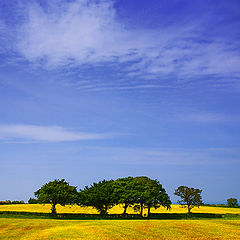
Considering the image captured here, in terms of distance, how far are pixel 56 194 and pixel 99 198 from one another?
13.8 m

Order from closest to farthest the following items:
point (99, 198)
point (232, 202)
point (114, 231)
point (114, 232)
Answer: point (114, 232) → point (114, 231) → point (99, 198) → point (232, 202)

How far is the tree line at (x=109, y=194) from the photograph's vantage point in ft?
293

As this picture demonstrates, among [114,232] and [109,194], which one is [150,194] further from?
[114,232]

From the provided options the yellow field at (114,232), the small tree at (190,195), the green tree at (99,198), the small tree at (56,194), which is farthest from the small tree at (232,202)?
the yellow field at (114,232)

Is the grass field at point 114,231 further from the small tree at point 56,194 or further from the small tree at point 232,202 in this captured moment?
the small tree at point 232,202

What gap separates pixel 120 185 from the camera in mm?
98750

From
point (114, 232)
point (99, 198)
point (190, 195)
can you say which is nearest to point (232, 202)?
point (190, 195)

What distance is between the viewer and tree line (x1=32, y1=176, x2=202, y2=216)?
89.4 meters

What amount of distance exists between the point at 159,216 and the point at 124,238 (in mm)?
57288

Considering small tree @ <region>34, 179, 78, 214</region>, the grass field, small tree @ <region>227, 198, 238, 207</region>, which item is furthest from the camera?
small tree @ <region>227, 198, 238, 207</region>

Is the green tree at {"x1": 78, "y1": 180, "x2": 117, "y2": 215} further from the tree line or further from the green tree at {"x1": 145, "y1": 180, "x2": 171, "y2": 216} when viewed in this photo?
the green tree at {"x1": 145, "y1": 180, "x2": 171, "y2": 216}

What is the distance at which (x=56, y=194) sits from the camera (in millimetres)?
87938

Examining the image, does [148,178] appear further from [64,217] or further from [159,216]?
[64,217]

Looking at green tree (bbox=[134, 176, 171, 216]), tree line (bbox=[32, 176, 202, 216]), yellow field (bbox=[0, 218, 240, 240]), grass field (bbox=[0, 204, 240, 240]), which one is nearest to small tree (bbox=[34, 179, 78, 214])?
tree line (bbox=[32, 176, 202, 216])
